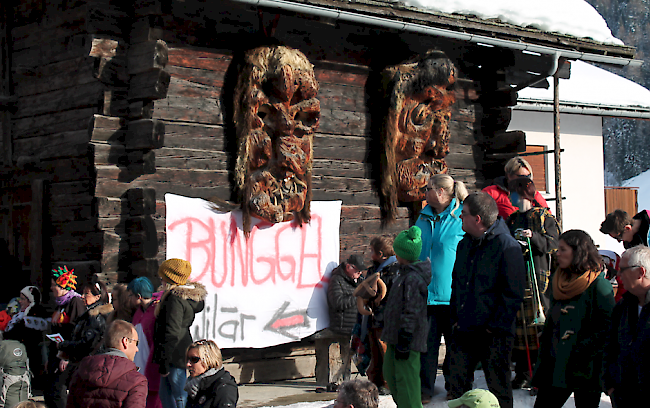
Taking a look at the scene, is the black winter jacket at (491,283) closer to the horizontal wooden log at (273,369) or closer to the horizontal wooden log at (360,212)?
the horizontal wooden log at (273,369)

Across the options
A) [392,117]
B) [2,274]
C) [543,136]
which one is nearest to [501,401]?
[392,117]

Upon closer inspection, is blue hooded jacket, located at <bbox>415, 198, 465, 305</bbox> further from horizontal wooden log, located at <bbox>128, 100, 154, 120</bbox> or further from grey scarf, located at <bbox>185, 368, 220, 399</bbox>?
horizontal wooden log, located at <bbox>128, 100, 154, 120</bbox>

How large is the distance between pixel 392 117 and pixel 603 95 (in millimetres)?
10665

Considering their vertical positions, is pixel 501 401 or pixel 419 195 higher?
pixel 419 195

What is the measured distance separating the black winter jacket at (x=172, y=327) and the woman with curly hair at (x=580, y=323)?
98.4 inches

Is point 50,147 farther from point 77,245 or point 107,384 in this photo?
point 107,384

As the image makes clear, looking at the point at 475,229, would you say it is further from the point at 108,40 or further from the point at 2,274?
the point at 2,274

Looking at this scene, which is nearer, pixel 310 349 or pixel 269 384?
pixel 269 384

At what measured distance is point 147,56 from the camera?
6715mm

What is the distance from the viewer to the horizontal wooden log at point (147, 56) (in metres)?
6.64

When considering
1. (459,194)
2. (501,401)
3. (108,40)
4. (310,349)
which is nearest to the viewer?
(501,401)

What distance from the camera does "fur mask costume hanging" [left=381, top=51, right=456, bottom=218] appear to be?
8.38 meters

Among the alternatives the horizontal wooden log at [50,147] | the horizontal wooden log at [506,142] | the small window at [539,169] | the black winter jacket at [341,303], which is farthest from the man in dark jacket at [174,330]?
the small window at [539,169]

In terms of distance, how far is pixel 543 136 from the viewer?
1669cm
